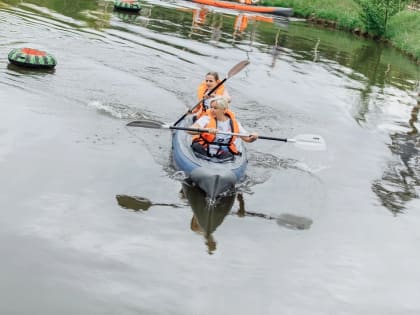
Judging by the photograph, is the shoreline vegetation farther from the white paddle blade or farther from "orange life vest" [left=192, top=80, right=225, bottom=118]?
the white paddle blade

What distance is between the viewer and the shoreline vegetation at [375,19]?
28.4 meters

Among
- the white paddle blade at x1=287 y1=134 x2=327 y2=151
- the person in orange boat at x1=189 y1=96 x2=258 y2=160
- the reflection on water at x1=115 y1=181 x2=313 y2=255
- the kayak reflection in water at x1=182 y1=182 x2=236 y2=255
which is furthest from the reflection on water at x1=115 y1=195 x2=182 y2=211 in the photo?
the white paddle blade at x1=287 y1=134 x2=327 y2=151

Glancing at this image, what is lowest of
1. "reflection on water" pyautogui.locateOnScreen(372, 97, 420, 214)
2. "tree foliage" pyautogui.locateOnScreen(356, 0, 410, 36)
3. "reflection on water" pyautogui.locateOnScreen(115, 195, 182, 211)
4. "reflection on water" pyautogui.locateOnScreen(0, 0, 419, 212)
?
"reflection on water" pyautogui.locateOnScreen(115, 195, 182, 211)

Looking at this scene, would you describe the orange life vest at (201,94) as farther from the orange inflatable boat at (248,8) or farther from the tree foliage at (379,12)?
the orange inflatable boat at (248,8)

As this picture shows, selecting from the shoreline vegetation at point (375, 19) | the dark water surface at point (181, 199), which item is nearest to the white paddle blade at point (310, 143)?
the dark water surface at point (181, 199)

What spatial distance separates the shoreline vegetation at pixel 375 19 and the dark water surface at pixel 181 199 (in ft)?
39.2

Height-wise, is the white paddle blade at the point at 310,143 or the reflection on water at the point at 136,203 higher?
the white paddle blade at the point at 310,143

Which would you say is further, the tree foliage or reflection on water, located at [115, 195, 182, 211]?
the tree foliage

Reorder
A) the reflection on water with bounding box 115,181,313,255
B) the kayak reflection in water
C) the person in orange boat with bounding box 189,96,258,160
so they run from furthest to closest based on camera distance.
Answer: the person in orange boat with bounding box 189,96,258,160 → the reflection on water with bounding box 115,181,313,255 → the kayak reflection in water

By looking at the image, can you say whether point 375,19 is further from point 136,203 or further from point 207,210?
point 136,203

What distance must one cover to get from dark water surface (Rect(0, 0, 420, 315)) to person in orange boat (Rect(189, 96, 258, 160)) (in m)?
0.62

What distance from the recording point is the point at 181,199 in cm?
868

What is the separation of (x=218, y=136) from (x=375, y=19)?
76.8 ft

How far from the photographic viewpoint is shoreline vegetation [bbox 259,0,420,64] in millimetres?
28438
